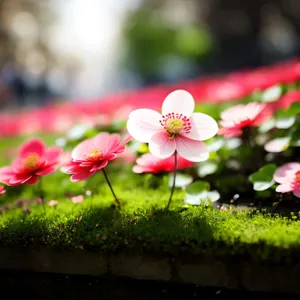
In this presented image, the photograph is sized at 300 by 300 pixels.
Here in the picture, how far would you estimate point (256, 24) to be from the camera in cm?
2055

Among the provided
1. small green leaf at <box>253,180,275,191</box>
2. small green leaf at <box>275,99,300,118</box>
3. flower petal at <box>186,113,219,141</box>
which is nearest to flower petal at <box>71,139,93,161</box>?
flower petal at <box>186,113,219,141</box>

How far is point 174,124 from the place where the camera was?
1.33 meters

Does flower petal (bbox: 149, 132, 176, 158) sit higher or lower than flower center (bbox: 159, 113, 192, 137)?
lower

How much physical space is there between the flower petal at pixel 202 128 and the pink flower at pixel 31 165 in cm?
50

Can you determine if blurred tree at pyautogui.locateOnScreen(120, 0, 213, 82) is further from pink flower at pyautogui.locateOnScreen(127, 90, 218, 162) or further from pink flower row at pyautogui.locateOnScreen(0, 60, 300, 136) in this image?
pink flower at pyautogui.locateOnScreen(127, 90, 218, 162)

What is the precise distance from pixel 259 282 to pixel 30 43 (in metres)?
19.8

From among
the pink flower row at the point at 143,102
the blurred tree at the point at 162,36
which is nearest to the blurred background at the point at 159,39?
the blurred tree at the point at 162,36

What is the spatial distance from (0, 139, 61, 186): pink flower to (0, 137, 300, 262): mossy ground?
16 cm

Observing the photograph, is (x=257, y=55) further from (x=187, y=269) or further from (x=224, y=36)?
(x=187, y=269)

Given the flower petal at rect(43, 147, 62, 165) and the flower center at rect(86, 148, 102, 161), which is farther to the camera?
the flower petal at rect(43, 147, 62, 165)

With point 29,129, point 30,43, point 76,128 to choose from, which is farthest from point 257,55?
point 76,128

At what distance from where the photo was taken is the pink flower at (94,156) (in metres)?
1.36

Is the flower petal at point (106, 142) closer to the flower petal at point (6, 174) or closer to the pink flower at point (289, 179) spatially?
the flower petal at point (6, 174)

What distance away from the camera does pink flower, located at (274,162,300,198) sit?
4.74 ft
